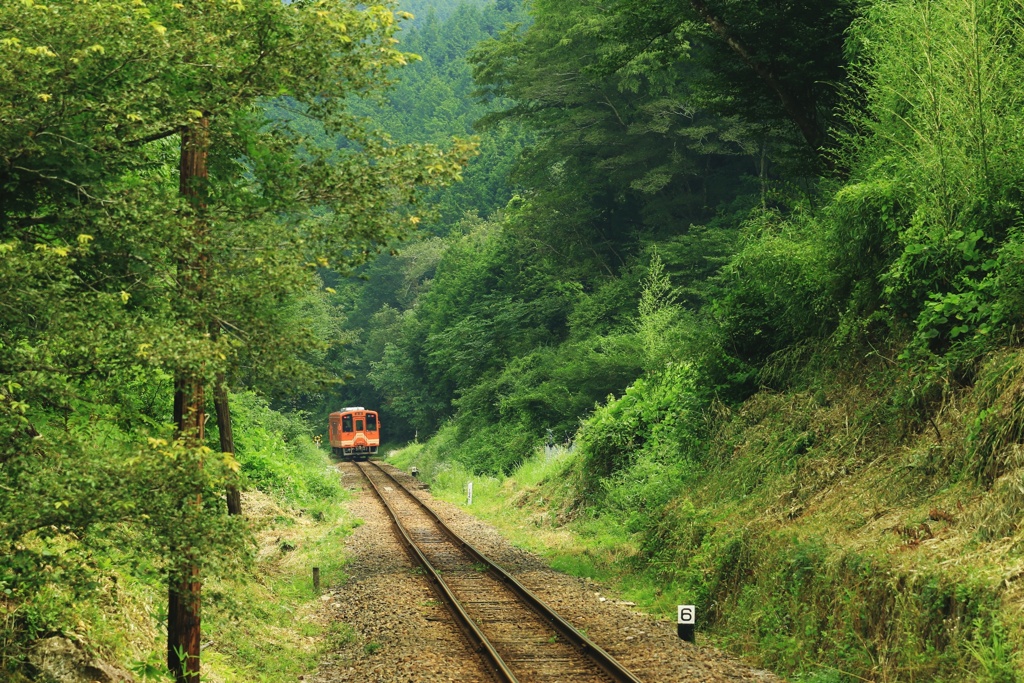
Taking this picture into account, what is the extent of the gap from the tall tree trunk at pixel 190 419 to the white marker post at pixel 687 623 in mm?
5394

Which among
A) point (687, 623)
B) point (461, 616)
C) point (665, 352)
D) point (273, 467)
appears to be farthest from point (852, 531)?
point (273, 467)

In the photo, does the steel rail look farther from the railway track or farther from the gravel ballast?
the gravel ballast

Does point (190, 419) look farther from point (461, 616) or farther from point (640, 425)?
point (640, 425)

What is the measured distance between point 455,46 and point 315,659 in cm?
13553

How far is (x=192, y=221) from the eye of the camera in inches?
344

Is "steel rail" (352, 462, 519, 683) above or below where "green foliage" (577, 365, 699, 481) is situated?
below

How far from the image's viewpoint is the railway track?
10.2 m

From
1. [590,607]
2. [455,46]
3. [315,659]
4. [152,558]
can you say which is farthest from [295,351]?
[455,46]

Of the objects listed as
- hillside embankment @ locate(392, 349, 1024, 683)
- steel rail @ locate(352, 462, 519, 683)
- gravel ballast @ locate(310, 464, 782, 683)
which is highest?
hillside embankment @ locate(392, 349, 1024, 683)

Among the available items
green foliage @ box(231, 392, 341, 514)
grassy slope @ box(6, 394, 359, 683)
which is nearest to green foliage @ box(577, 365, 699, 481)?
grassy slope @ box(6, 394, 359, 683)

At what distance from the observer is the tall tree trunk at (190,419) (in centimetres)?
795

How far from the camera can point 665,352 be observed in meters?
21.1

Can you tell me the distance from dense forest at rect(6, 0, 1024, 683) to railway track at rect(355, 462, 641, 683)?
186cm

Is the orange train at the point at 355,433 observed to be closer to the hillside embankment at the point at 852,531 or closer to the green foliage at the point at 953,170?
the hillside embankment at the point at 852,531
